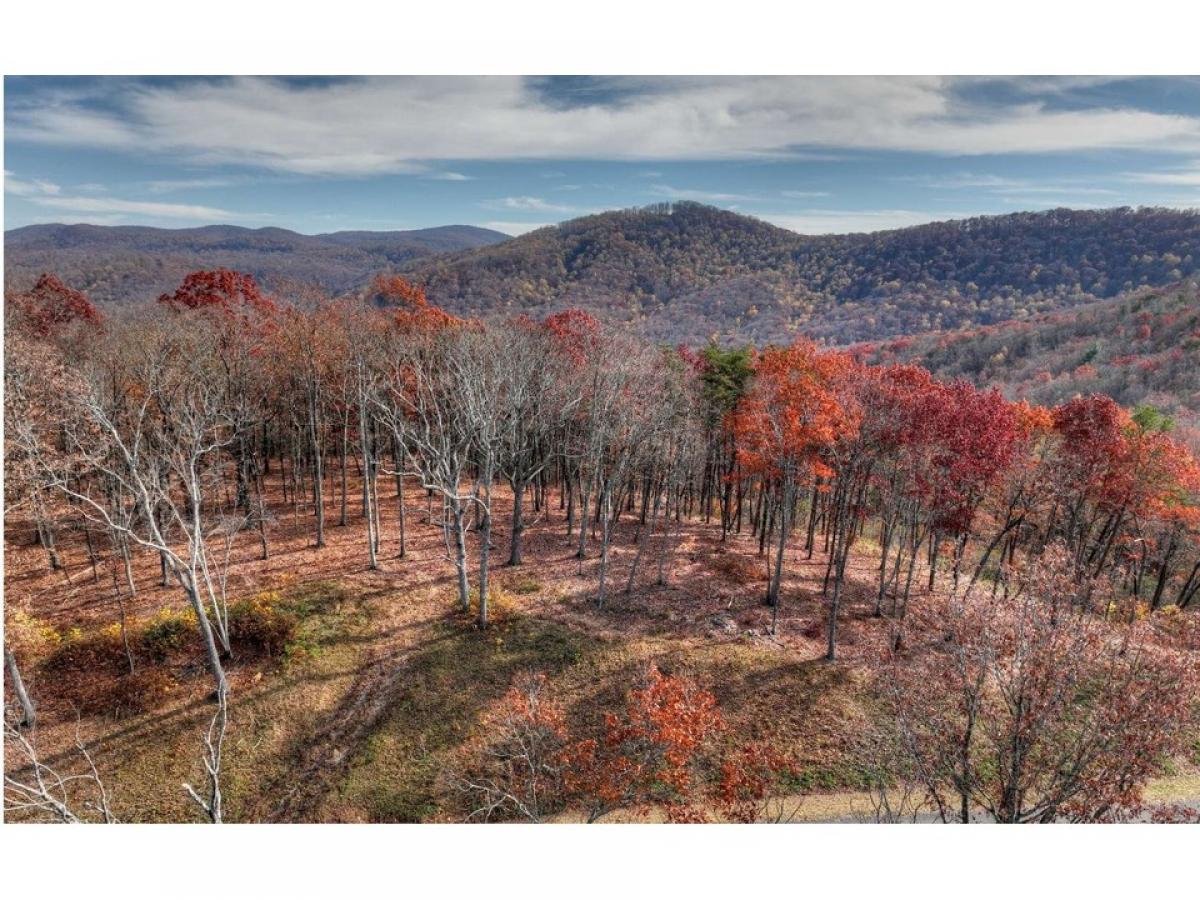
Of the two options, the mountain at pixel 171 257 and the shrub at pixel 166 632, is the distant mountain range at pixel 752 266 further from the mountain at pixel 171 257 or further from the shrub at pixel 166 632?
the shrub at pixel 166 632

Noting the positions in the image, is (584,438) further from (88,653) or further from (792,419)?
(88,653)

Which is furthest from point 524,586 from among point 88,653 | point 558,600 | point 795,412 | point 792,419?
point 88,653

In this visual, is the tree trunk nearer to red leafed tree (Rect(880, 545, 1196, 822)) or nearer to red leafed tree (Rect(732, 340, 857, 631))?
red leafed tree (Rect(880, 545, 1196, 822))

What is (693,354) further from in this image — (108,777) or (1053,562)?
(108,777)

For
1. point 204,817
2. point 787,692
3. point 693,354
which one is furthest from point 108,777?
point 693,354

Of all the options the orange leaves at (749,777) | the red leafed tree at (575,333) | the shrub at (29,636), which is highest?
the red leafed tree at (575,333)

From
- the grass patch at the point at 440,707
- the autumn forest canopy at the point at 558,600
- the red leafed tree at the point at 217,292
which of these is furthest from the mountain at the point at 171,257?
the grass patch at the point at 440,707

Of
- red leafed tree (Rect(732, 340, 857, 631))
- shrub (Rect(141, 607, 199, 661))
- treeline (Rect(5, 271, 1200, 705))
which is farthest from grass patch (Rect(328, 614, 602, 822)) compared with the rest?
red leafed tree (Rect(732, 340, 857, 631))
